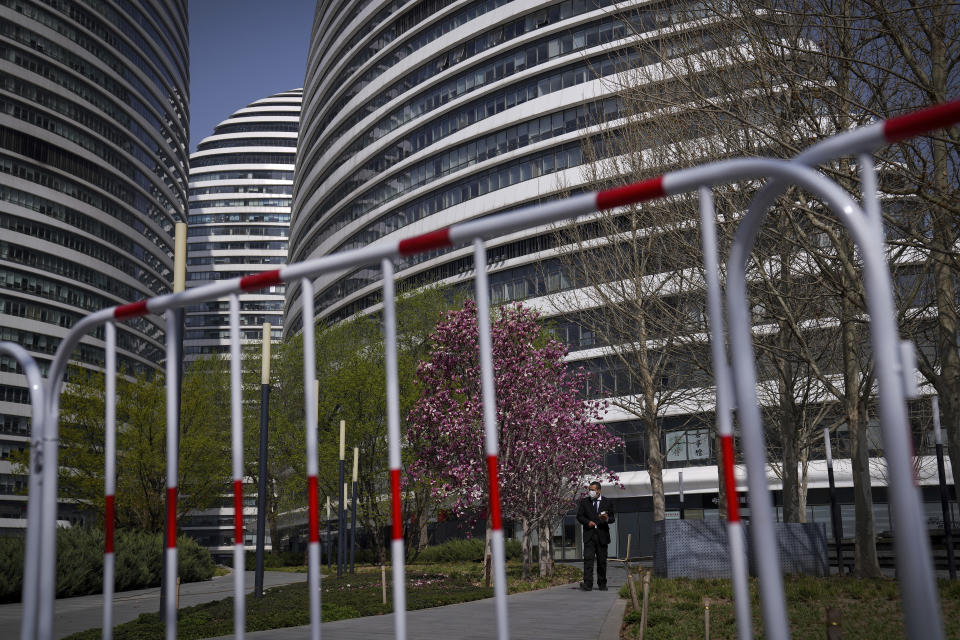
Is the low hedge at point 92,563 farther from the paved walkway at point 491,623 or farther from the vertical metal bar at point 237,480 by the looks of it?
the vertical metal bar at point 237,480

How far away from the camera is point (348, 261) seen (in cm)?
439

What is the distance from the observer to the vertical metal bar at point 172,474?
4.31 metres

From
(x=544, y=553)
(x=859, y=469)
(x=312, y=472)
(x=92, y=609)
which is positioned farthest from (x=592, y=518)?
(x=312, y=472)

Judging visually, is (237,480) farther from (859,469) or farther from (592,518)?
(859,469)

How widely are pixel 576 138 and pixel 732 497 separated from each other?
4160cm

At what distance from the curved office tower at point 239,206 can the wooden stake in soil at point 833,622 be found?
130 m

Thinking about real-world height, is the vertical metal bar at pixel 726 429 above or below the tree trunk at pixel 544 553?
above

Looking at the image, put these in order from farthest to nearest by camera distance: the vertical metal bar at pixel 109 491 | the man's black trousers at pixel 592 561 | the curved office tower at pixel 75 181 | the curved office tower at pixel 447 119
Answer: the curved office tower at pixel 75 181 → the curved office tower at pixel 447 119 → the man's black trousers at pixel 592 561 → the vertical metal bar at pixel 109 491

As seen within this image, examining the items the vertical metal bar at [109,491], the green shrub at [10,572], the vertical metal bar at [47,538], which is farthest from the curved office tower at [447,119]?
the vertical metal bar at [47,538]

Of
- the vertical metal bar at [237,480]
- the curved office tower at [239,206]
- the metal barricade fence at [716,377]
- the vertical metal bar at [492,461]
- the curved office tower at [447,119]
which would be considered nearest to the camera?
the metal barricade fence at [716,377]

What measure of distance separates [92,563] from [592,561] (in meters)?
10.7

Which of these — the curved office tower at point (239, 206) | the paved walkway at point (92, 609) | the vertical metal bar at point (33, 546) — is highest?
the curved office tower at point (239, 206)

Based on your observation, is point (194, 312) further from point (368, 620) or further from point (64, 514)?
point (368, 620)

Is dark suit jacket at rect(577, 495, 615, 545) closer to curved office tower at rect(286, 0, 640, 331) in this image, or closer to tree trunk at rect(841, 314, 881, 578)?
tree trunk at rect(841, 314, 881, 578)
